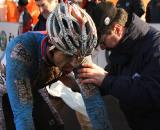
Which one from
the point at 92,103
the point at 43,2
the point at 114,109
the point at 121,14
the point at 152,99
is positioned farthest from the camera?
the point at 43,2

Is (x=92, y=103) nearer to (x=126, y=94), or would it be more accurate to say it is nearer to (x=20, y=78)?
(x=126, y=94)

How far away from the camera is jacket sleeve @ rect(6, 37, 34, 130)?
7.04 ft

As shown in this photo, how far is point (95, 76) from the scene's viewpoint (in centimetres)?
218

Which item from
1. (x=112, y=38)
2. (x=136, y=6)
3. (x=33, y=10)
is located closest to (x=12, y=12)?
(x=33, y=10)

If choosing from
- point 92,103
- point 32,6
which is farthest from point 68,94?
point 32,6

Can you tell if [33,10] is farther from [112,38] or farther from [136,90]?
[136,90]

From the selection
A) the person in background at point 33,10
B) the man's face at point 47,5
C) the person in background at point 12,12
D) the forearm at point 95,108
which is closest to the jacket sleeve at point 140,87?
the forearm at point 95,108

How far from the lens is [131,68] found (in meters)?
2.47

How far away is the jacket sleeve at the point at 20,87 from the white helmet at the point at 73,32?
0.20 meters

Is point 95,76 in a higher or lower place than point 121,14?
lower

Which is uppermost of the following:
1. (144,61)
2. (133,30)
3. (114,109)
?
(133,30)

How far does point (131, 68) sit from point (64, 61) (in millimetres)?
451

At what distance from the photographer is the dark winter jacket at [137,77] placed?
2223 millimetres

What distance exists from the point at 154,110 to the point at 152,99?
14 centimetres
